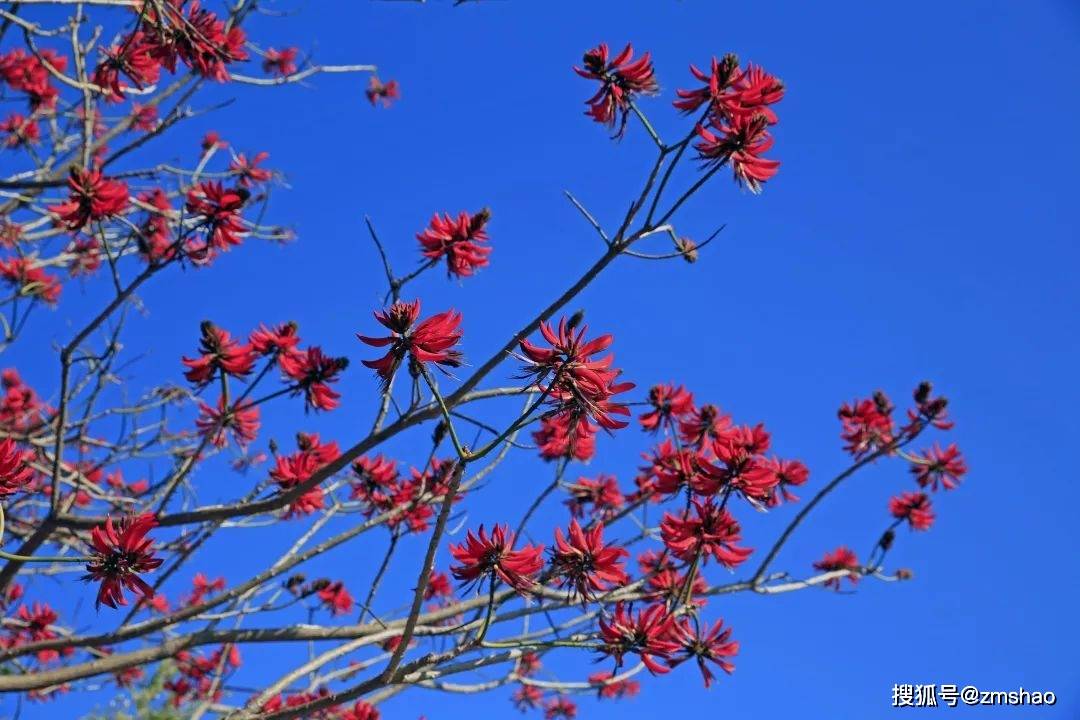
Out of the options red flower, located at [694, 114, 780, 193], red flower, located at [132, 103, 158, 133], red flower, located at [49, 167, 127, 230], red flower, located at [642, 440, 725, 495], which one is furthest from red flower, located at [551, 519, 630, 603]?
red flower, located at [132, 103, 158, 133]

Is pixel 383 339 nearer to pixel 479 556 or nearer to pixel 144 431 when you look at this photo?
pixel 479 556

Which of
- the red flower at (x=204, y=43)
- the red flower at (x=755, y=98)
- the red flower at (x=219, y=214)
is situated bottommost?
the red flower at (x=755, y=98)

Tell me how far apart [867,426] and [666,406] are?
3.81 ft

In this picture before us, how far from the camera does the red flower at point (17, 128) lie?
16.8ft

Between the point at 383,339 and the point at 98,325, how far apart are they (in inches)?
55.7

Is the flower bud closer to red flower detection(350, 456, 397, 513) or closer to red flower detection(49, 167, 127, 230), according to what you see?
red flower detection(350, 456, 397, 513)

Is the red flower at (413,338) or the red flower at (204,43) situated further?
the red flower at (204,43)

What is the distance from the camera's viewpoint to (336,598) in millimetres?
4324

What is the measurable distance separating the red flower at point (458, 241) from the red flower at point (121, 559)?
1.25m

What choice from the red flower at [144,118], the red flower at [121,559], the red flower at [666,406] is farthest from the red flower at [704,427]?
the red flower at [144,118]

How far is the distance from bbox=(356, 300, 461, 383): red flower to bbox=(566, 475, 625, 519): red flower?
92.9 inches

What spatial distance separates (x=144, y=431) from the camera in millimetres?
4531

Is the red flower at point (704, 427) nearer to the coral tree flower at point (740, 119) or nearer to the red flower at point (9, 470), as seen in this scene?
the coral tree flower at point (740, 119)

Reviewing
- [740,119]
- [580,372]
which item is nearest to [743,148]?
[740,119]
